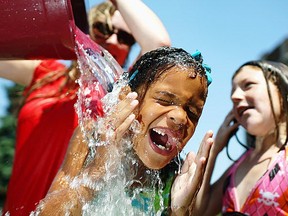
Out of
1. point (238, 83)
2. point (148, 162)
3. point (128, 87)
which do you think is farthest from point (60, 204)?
point (238, 83)

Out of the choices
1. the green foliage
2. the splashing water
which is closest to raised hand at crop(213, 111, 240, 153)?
the splashing water

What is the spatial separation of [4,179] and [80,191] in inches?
383

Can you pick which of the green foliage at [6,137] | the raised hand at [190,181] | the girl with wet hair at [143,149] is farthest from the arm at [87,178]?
the green foliage at [6,137]

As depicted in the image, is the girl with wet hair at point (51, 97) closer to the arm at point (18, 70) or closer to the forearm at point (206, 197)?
the arm at point (18, 70)

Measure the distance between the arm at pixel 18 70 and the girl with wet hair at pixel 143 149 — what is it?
75 centimetres

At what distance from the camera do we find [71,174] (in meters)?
1.68

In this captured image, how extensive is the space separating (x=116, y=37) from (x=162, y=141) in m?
0.81

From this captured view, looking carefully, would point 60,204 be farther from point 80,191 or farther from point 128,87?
point 128,87

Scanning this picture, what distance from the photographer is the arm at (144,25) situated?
2074mm

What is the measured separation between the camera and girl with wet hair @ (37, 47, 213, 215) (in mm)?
1583

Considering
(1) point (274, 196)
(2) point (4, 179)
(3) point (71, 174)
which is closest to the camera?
(3) point (71, 174)

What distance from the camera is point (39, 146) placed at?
7.35 ft

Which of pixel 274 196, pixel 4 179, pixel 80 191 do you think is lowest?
pixel 4 179

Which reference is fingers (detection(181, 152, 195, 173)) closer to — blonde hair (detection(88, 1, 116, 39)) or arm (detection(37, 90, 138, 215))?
arm (detection(37, 90, 138, 215))
